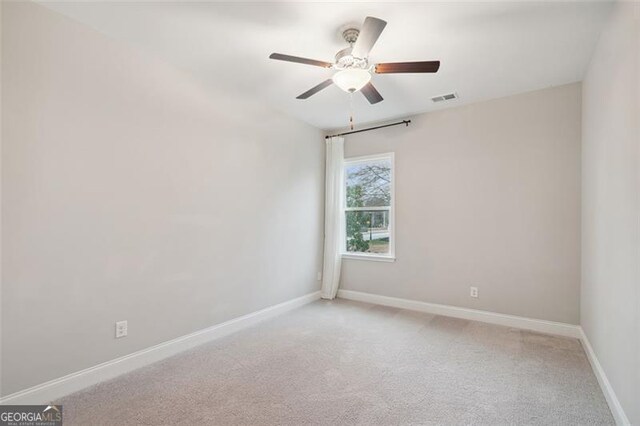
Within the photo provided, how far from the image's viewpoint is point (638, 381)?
5.08ft

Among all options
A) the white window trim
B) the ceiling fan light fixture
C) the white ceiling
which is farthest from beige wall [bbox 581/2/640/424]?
the white window trim

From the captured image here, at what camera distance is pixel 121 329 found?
2443 millimetres

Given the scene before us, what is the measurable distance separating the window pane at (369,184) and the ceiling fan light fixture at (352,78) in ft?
7.53

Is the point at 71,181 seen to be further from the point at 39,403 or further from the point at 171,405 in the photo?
the point at 171,405

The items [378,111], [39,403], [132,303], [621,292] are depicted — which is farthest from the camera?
[378,111]

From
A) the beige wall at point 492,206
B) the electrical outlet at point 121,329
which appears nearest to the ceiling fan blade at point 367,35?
the beige wall at point 492,206

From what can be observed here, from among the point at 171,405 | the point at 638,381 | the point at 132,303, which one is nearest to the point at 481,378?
the point at 638,381

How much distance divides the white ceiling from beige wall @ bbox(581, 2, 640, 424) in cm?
32

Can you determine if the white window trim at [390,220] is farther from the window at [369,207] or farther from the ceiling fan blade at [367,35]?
the ceiling fan blade at [367,35]

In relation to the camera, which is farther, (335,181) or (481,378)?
(335,181)

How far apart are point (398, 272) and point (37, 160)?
3.90 metres

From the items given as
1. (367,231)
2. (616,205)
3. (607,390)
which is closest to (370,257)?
(367,231)

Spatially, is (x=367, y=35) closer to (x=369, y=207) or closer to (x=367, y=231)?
(x=369, y=207)
